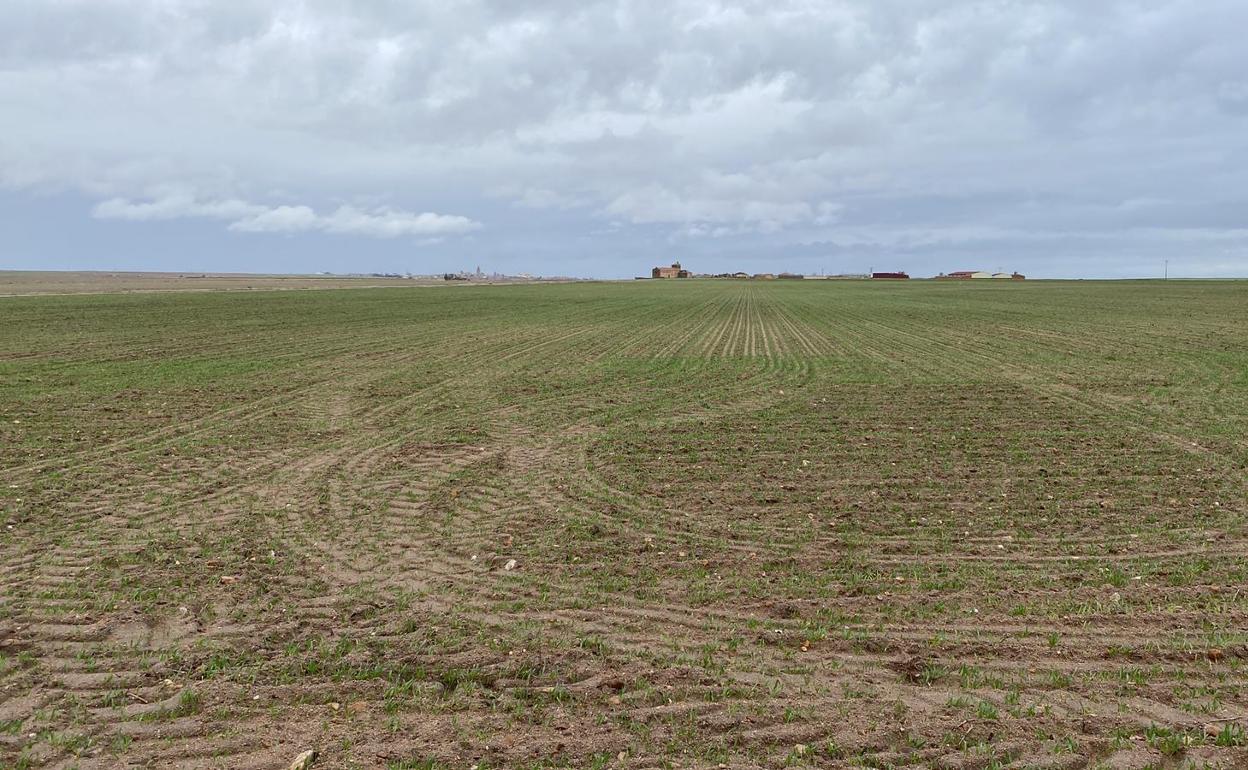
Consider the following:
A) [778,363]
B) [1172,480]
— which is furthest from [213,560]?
[778,363]

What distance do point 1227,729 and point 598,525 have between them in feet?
18.0

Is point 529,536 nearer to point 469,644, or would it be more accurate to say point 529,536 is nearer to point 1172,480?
point 469,644

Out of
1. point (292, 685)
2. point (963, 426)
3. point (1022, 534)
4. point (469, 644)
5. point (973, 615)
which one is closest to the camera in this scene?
point (292, 685)

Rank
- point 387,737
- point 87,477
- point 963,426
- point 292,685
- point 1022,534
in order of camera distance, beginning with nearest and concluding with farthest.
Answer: point 387,737, point 292,685, point 1022,534, point 87,477, point 963,426

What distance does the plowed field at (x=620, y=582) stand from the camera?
480 cm

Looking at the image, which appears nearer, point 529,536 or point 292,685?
point 292,685

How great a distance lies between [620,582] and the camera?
706 cm

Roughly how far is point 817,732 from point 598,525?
4.14 m

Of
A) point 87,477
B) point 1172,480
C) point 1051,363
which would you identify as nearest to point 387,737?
point 87,477

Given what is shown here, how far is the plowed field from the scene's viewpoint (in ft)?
15.8

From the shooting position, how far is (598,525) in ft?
28.3

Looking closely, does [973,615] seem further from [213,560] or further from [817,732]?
[213,560]

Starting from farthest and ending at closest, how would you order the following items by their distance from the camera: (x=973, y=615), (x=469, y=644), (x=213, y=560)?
(x=213, y=560) → (x=973, y=615) → (x=469, y=644)

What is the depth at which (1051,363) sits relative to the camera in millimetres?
23750
